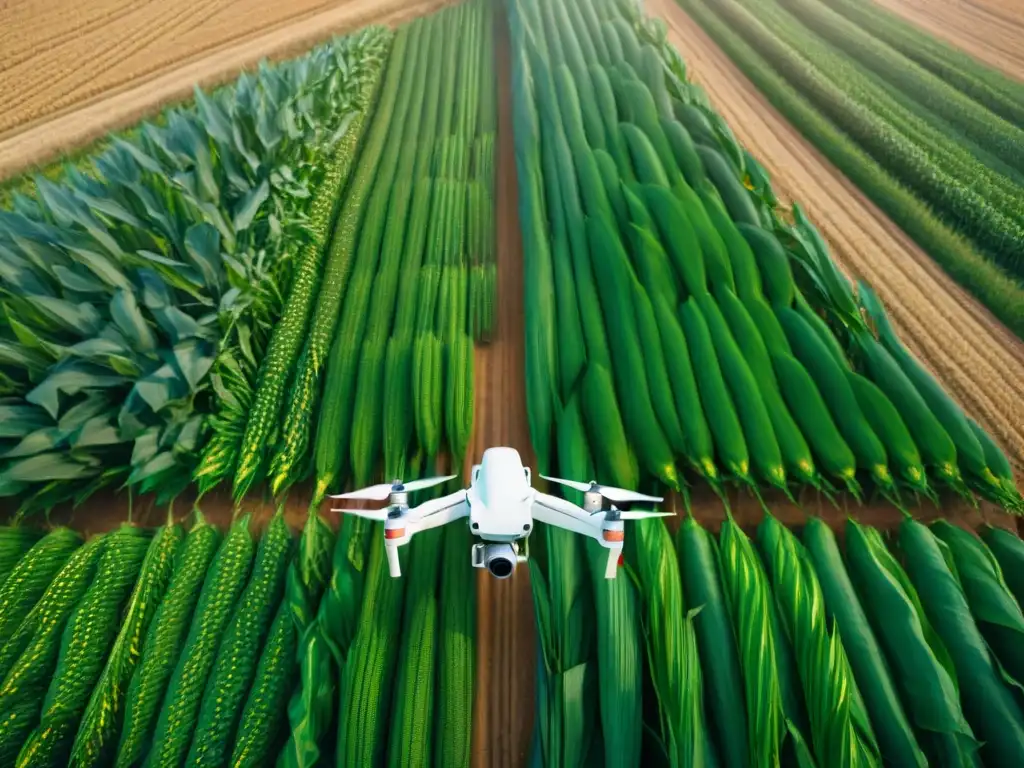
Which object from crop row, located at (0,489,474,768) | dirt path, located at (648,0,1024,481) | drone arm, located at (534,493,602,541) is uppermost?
dirt path, located at (648,0,1024,481)

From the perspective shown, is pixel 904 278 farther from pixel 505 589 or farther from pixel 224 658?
pixel 224 658

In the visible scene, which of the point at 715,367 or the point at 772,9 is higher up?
the point at 772,9

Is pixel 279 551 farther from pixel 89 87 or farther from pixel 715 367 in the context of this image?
pixel 89 87

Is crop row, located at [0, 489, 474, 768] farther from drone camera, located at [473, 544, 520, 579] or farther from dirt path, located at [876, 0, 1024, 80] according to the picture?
dirt path, located at [876, 0, 1024, 80]

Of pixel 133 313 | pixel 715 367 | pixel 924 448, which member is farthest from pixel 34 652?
pixel 924 448

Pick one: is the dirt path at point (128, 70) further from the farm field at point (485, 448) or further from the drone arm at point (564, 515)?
the drone arm at point (564, 515)

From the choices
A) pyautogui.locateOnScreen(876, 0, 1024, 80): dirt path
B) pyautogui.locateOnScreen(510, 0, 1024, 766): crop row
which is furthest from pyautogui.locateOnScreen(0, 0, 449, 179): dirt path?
pyautogui.locateOnScreen(876, 0, 1024, 80): dirt path
